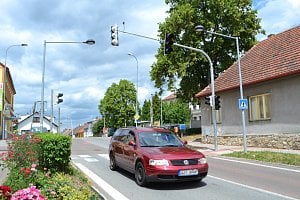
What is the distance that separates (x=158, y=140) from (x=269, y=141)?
1345 centimetres

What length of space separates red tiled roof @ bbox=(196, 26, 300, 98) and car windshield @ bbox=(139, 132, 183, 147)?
11429 millimetres

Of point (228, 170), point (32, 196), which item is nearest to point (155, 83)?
point (228, 170)

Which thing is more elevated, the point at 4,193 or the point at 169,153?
the point at 169,153

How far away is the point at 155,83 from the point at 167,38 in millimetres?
20306

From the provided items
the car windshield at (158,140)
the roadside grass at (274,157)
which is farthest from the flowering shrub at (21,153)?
the roadside grass at (274,157)

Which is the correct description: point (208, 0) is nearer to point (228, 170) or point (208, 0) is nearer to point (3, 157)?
point (228, 170)

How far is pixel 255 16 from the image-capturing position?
125ft

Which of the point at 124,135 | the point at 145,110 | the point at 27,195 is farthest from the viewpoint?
the point at 145,110

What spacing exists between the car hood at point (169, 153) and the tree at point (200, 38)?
25.4m

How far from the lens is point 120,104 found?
78000mm

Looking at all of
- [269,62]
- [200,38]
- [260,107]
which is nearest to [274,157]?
[260,107]

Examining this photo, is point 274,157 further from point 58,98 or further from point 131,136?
point 58,98

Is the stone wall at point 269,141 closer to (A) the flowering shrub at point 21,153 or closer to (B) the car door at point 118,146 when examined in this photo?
(B) the car door at point 118,146

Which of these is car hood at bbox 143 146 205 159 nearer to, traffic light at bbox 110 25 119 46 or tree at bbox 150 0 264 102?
traffic light at bbox 110 25 119 46
